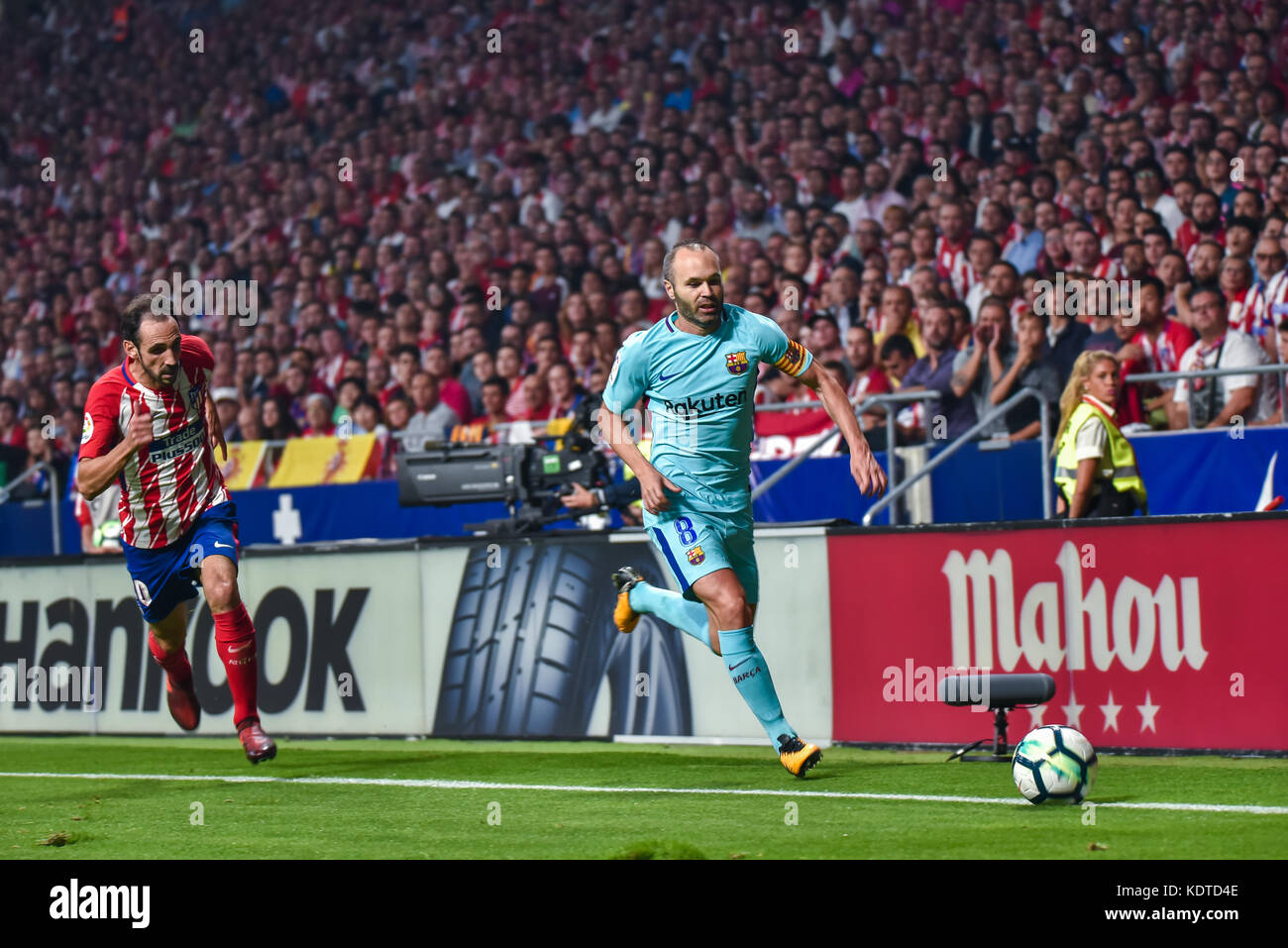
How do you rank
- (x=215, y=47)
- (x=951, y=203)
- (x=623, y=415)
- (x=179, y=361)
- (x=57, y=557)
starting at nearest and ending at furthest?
(x=623, y=415) < (x=179, y=361) < (x=57, y=557) < (x=951, y=203) < (x=215, y=47)

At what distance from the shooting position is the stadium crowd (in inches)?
516

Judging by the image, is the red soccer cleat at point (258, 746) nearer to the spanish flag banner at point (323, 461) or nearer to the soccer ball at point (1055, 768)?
the soccer ball at point (1055, 768)

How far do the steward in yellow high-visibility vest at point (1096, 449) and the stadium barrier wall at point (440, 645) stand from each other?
1.50 meters

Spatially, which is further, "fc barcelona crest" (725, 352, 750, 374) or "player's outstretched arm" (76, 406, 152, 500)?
"player's outstretched arm" (76, 406, 152, 500)

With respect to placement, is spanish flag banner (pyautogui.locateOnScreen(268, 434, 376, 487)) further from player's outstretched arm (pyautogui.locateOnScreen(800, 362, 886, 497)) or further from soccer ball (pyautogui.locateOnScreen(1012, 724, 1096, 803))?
soccer ball (pyautogui.locateOnScreen(1012, 724, 1096, 803))

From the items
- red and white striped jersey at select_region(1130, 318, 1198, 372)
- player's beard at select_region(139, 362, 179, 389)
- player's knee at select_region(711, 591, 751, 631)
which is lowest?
player's knee at select_region(711, 591, 751, 631)

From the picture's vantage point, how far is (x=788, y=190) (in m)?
16.2

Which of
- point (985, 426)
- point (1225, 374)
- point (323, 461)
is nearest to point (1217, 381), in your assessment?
point (1225, 374)

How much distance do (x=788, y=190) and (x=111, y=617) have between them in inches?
281

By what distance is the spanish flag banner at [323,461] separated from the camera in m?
15.6

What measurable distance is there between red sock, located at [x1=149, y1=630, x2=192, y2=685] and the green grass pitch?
52cm

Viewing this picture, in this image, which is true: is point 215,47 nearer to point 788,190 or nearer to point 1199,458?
point 788,190

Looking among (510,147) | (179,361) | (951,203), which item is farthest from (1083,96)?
(179,361)

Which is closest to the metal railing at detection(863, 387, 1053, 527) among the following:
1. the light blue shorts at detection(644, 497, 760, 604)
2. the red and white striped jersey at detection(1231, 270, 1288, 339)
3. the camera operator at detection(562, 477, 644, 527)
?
the camera operator at detection(562, 477, 644, 527)
